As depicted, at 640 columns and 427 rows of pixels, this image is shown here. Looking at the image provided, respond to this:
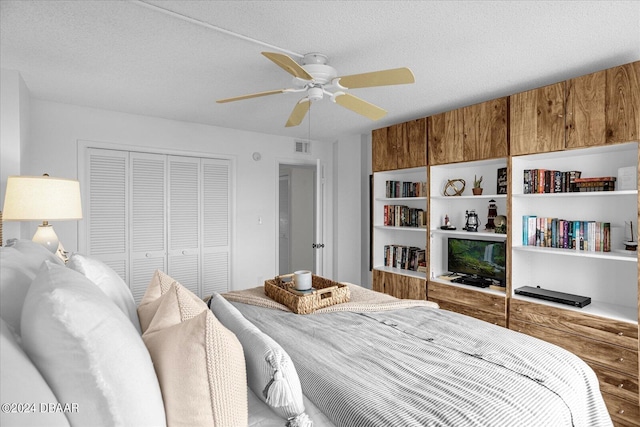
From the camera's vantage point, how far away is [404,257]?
165 inches

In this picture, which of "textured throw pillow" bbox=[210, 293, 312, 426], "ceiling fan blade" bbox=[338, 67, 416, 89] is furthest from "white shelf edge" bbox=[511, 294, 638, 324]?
"textured throw pillow" bbox=[210, 293, 312, 426]

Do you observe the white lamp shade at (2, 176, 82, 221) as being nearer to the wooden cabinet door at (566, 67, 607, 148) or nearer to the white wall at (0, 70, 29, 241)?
the white wall at (0, 70, 29, 241)

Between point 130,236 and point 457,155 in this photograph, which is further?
point 130,236

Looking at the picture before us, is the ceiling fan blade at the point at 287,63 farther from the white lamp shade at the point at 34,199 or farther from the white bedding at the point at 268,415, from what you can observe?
the white lamp shade at the point at 34,199

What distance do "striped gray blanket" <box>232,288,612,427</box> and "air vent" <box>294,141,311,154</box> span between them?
11.5 feet

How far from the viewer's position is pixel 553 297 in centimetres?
274

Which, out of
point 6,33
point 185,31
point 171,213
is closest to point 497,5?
point 185,31

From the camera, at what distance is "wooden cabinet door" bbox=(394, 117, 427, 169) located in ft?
12.1

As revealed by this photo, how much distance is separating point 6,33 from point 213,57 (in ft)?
3.95

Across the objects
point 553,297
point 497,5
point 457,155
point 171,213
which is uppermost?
point 497,5

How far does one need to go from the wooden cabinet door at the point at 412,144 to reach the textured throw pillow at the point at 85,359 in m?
3.45

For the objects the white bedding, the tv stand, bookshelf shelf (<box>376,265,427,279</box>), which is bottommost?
bookshelf shelf (<box>376,265,427,279</box>)

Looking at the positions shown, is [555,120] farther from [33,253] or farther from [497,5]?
[33,253]

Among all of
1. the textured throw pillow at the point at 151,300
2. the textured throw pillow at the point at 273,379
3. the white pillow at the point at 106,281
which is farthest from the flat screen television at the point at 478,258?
the white pillow at the point at 106,281
